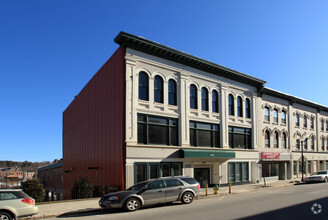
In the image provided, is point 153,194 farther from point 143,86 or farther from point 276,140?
point 276,140

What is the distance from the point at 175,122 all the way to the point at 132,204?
34.3 feet

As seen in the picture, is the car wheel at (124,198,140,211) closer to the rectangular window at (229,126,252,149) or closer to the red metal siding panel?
the red metal siding panel

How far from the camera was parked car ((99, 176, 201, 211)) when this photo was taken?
1294 cm

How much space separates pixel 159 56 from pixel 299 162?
2468 centimetres

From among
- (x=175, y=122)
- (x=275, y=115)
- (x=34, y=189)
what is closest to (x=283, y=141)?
(x=275, y=115)

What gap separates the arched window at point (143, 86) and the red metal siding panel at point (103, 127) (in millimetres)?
1490

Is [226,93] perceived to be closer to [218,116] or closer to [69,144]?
[218,116]

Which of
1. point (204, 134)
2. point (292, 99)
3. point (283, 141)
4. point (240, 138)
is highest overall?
point (292, 99)

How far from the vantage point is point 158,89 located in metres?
21.9

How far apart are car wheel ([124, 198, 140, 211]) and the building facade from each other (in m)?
5.81

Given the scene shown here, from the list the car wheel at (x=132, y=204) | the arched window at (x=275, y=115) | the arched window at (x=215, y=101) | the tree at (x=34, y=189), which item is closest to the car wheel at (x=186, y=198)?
the car wheel at (x=132, y=204)

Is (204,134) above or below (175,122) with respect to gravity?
below

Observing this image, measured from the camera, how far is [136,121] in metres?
20.1

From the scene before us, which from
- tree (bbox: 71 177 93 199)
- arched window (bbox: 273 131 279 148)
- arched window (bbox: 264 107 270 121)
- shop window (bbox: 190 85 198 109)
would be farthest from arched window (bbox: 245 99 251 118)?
tree (bbox: 71 177 93 199)
